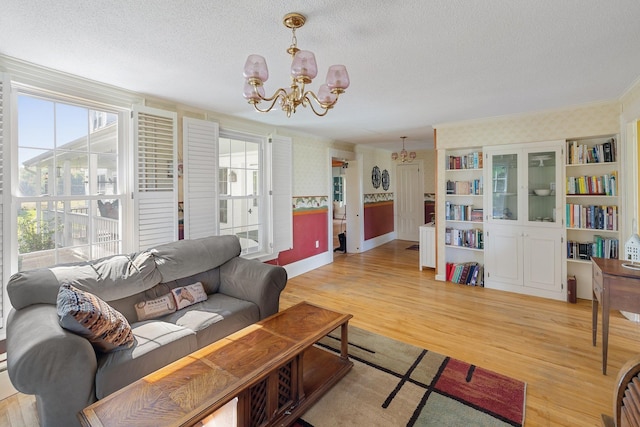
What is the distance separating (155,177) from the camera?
10.2ft

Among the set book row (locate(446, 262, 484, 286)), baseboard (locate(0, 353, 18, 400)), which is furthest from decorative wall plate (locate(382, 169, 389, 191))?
baseboard (locate(0, 353, 18, 400))

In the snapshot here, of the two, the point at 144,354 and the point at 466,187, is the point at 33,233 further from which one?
the point at 466,187

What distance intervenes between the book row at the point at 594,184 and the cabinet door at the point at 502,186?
21.3 inches

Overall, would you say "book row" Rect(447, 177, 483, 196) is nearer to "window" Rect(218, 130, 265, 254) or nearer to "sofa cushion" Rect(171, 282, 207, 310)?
"window" Rect(218, 130, 265, 254)

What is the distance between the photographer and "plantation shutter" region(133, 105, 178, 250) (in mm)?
2992

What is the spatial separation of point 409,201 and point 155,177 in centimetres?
603

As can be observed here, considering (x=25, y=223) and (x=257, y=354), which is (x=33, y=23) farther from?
(x=257, y=354)

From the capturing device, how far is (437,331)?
290 cm

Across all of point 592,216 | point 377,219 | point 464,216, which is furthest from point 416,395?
point 377,219

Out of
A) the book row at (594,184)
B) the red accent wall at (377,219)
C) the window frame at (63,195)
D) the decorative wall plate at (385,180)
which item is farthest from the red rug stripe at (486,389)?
the decorative wall plate at (385,180)

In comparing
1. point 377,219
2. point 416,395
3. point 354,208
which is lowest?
point 416,395

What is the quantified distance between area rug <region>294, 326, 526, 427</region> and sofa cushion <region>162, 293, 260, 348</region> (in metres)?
0.89

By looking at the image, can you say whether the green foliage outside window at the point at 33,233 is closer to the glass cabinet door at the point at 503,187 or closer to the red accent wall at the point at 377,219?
the glass cabinet door at the point at 503,187

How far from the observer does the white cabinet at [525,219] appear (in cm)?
371
